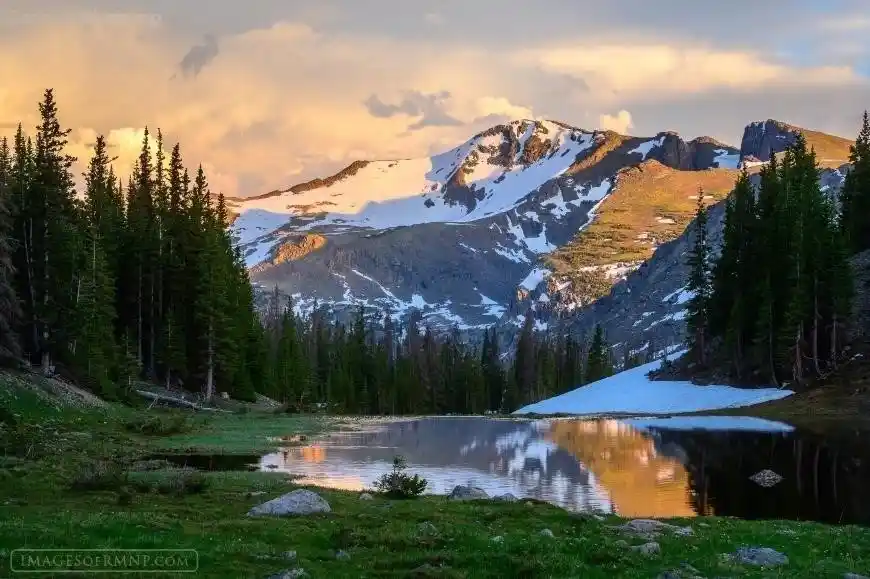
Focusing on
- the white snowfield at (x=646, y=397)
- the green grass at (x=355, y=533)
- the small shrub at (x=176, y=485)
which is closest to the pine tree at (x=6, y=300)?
the green grass at (x=355, y=533)

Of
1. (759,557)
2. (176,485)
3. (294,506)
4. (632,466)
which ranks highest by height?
(176,485)

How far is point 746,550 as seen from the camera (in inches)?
682

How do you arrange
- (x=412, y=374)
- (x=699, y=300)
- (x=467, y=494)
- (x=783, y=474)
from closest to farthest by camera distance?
(x=467, y=494) < (x=783, y=474) < (x=699, y=300) < (x=412, y=374)

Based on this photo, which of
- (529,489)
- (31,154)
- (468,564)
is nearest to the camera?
(468,564)

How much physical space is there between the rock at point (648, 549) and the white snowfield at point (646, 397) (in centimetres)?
6434

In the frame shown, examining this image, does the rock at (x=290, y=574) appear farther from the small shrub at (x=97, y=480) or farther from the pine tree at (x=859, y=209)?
the pine tree at (x=859, y=209)

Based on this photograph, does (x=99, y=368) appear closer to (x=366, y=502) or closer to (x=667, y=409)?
(x=366, y=502)

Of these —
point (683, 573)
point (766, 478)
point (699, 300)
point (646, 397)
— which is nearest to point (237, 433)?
point (766, 478)

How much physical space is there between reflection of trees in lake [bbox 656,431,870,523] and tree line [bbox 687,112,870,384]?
85.2 ft

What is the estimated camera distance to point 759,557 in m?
16.7

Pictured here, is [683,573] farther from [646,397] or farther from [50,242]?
[646,397]

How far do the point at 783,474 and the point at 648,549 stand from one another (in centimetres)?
2292

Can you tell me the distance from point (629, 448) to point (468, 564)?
38266mm

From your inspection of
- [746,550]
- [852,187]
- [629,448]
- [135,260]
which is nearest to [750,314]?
[852,187]
